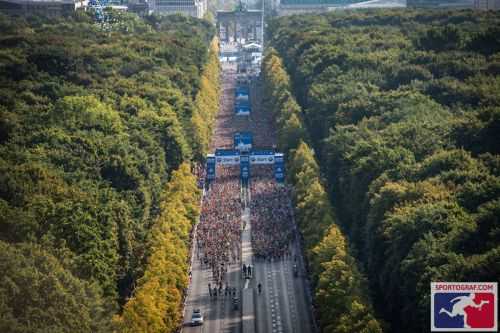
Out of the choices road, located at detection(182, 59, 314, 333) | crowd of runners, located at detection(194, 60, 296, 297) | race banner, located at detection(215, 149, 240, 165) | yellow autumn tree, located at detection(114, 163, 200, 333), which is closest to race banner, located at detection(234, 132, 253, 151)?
crowd of runners, located at detection(194, 60, 296, 297)

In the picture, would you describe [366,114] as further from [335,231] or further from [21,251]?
[21,251]

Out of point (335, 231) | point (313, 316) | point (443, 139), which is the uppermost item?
point (443, 139)

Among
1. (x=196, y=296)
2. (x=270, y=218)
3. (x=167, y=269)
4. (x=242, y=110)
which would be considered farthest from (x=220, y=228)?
(x=242, y=110)

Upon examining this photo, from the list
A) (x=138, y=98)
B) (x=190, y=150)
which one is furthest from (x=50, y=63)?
(x=190, y=150)

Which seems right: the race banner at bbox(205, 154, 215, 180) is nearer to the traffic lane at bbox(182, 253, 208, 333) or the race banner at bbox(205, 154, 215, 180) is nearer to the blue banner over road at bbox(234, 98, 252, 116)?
the traffic lane at bbox(182, 253, 208, 333)

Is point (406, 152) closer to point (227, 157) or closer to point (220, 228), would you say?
point (220, 228)

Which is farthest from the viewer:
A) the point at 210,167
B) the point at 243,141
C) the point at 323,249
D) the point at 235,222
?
the point at 243,141
